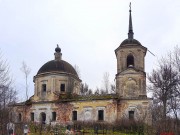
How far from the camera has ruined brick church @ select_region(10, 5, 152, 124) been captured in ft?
120

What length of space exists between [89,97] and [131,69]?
572cm

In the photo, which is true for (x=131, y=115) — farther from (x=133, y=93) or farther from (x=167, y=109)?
(x=167, y=109)

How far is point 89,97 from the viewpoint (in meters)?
38.7

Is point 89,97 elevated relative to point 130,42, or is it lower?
lower

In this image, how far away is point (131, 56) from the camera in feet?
126

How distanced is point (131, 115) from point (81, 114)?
18.8ft

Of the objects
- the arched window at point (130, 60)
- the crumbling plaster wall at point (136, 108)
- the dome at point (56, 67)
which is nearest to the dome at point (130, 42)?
the arched window at point (130, 60)

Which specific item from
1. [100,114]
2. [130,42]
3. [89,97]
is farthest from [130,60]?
[100,114]

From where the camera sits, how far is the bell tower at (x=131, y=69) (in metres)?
36.9

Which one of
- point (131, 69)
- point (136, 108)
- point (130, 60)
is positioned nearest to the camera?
point (136, 108)

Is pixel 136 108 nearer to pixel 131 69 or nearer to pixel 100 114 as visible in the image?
pixel 100 114

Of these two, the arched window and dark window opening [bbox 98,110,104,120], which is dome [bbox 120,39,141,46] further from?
dark window opening [bbox 98,110,104,120]

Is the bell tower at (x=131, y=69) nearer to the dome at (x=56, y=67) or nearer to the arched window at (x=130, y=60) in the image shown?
the arched window at (x=130, y=60)

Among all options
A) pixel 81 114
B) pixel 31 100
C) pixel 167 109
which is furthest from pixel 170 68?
pixel 31 100
